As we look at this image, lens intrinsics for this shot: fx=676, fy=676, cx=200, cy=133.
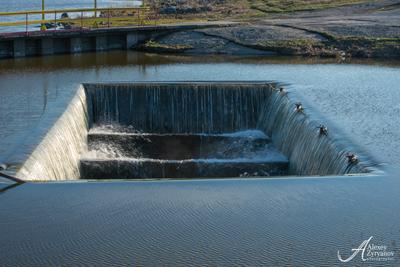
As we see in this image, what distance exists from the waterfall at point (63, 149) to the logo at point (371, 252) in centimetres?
731

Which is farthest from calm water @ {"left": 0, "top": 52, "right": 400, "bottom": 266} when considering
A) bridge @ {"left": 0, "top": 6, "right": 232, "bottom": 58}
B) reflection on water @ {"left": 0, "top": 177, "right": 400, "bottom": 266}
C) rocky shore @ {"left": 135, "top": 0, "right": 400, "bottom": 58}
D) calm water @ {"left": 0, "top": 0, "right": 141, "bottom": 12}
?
calm water @ {"left": 0, "top": 0, "right": 141, "bottom": 12}

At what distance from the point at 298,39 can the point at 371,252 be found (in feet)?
94.5

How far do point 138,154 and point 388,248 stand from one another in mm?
12290

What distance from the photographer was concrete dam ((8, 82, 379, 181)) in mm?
17078

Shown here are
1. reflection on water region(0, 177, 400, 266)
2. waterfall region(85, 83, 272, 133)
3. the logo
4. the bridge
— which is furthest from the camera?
the bridge

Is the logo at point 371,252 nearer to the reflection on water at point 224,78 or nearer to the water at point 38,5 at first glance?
the reflection on water at point 224,78

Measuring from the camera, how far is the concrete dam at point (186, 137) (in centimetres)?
1708

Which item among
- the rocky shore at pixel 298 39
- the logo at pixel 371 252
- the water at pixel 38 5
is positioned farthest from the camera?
the water at pixel 38 5

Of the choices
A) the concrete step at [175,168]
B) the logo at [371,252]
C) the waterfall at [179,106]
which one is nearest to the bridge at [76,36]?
the waterfall at [179,106]

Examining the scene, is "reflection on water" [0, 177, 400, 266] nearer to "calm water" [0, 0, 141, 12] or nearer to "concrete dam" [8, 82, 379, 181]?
"concrete dam" [8, 82, 379, 181]

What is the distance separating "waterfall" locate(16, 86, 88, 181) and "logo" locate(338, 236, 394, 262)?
731 centimetres

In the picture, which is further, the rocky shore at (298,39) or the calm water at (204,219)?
the rocky shore at (298,39)

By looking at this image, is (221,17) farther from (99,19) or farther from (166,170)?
(166,170)

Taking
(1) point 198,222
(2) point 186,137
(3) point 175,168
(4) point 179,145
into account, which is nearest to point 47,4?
(2) point 186,137
